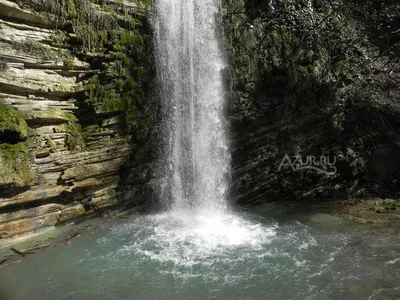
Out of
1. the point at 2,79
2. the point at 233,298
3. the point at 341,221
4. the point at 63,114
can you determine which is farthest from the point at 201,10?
the point at 233,298

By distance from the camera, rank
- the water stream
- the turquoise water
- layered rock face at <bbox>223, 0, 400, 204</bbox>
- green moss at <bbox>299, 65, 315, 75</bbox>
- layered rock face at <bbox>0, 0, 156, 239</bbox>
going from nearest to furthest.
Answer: the turquoise water
the water stream
layered rock face at <bbox>0, 0, 156, 239</bbox>
layered rock face at <bbox>223, 0, 400, 204</bbox>
green moss at <bbox>299, 65, 315, 75</bbox>

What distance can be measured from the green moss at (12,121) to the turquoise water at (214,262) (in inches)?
95.4

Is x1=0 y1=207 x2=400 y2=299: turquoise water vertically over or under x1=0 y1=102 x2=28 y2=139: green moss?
under

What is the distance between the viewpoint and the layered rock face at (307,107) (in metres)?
10.1

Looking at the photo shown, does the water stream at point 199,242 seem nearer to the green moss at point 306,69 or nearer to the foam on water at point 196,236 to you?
the foam on water at point 196,236

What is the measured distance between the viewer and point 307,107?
1062cm

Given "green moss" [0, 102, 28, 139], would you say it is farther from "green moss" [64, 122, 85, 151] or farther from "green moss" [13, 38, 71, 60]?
"green moss" [13, 38, 71, 60]

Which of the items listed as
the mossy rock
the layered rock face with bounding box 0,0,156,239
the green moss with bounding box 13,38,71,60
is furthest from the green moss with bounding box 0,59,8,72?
the mossy rock

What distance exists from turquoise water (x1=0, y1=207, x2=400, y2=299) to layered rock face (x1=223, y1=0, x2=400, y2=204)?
84.0 inches

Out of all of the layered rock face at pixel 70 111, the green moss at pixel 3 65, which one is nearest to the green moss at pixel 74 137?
the layered rock face at pixel 70 111

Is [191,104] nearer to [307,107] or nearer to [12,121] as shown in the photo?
[307,107]

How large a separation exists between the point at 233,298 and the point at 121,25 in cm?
671

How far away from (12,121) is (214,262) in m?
4.83

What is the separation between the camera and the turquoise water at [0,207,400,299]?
223 inches
